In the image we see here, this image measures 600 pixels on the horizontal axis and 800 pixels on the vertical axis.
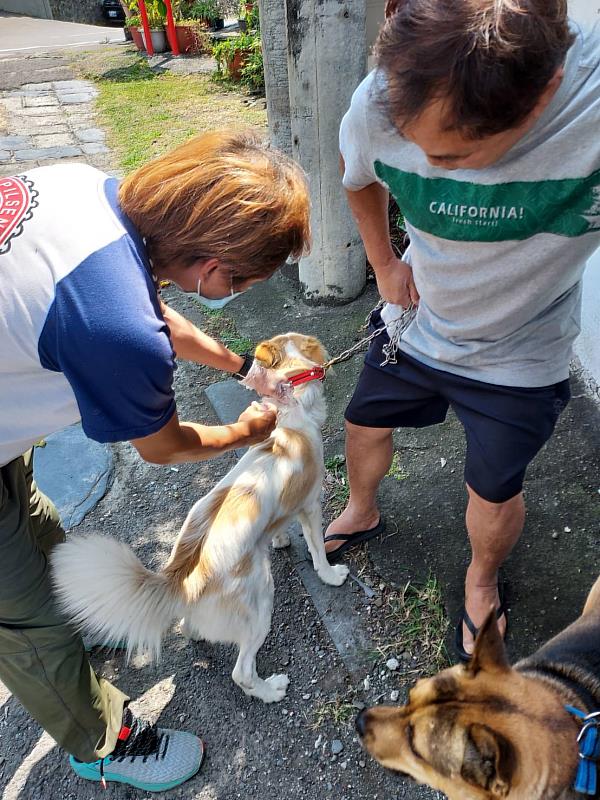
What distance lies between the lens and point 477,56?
1.17 meters

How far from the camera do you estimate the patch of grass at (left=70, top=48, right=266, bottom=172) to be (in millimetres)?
7219

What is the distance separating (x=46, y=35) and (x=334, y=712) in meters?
18.7

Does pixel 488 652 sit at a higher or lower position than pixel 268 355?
Answer: lower

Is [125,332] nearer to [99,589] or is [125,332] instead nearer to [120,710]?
[99,589]

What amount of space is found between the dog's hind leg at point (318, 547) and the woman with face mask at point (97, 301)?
0.80m

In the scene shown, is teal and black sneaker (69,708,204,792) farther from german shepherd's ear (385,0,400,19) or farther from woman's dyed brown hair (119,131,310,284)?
german shepherd's ear (385,0,400,19)

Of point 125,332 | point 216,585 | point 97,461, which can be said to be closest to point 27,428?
point 125,332

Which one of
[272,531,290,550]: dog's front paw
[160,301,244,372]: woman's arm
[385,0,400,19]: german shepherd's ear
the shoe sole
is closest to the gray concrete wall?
[160,301,244,372]: woman's arm

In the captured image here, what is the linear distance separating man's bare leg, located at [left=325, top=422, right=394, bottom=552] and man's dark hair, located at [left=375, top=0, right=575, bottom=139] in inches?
56.0

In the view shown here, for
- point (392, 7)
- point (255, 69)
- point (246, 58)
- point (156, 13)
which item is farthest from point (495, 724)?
point (156, 13)

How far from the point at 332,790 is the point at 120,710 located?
805 millimetres

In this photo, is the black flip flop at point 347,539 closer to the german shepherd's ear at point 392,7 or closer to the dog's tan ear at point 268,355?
the dog's tan ear at point 268,355

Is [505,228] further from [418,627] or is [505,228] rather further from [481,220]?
[418,627]

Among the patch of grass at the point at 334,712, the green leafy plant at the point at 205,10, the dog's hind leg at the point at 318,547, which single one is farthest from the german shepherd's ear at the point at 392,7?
the green leafy plant at the point at 205,10
